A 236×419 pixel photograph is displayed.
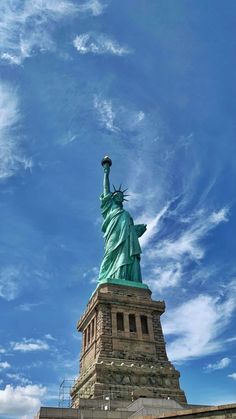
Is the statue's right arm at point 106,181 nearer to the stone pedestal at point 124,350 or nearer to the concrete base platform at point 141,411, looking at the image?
the stone pedestal at point 124,350

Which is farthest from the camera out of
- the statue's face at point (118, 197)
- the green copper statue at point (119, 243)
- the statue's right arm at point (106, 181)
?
the statue's right arm at point (106, 181)

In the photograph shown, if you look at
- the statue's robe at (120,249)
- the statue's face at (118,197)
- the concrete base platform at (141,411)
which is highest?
the statue's face at (118,197)

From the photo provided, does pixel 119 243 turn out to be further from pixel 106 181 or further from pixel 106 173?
pixel 106 173

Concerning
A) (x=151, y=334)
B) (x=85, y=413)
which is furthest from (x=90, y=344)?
(x=85, y=413)

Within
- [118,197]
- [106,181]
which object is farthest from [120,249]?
[106,181]

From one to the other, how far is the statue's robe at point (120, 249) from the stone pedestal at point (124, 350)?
2.52 metres

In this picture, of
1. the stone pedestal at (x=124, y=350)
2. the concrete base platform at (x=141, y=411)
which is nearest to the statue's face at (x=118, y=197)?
the stone pedestal at (x=124, y=350)

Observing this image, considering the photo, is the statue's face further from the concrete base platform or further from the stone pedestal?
the concrete base platform

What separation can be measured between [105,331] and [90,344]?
296 centimetres

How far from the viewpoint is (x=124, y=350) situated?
29.8 meters

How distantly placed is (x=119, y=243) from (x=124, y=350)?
425 inches

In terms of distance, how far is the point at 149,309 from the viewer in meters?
33.2

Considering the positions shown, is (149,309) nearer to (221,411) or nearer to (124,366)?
(124,366)

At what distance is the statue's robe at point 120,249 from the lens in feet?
120
